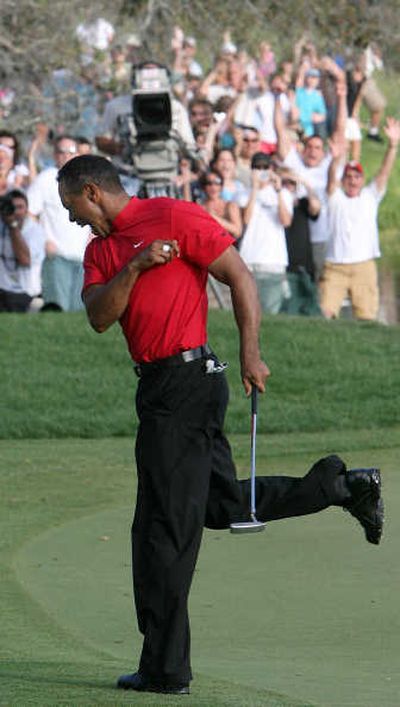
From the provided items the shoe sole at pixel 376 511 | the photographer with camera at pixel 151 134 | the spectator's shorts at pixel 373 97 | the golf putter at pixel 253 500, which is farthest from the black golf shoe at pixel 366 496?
the spectator's shorts at pixel 373 97

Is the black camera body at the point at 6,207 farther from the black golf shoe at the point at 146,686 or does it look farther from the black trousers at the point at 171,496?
the black golf shoe at the point at 146,686

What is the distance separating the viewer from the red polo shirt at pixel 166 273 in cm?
566

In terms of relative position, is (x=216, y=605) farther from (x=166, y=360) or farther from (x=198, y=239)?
(x=198, y=239)

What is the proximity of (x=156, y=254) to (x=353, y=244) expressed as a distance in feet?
36.3

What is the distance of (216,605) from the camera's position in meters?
7.51

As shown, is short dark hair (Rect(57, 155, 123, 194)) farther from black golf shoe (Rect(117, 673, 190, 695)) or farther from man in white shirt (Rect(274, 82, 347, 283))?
man in white shirt (Rect(274, 82, 347, 283))

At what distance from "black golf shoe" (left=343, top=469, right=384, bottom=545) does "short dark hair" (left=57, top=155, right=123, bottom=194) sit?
54.8 inches

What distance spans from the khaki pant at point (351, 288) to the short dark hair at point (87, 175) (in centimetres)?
1083

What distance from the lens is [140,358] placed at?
18.9 feet

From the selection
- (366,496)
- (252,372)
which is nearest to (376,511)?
(366,496)

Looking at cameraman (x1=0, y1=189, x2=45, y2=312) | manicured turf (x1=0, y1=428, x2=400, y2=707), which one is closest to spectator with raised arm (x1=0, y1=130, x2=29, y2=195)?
cameraman (x1=0, y1=189, x2=45, y2=312)

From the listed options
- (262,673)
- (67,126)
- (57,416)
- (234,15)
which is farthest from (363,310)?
(262,673)

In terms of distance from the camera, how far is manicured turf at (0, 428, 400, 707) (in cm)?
597

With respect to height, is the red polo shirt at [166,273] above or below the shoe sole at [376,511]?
above
